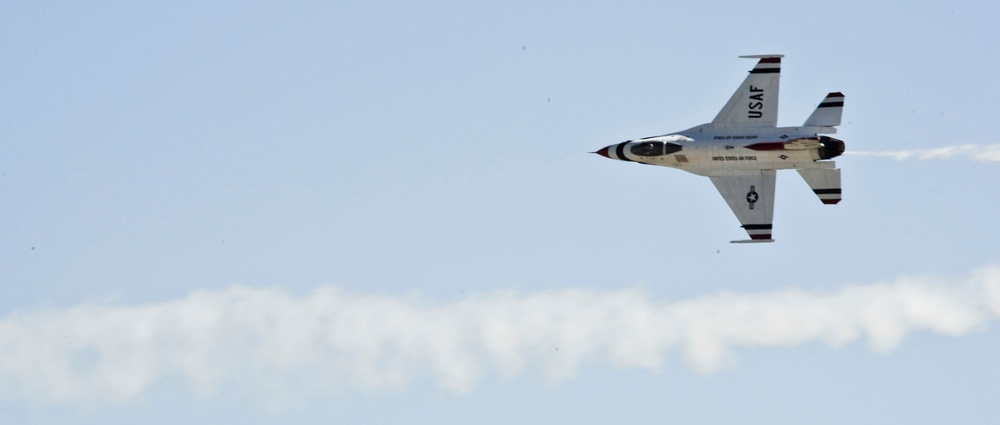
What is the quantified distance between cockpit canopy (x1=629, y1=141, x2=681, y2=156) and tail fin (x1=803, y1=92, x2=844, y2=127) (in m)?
5.08

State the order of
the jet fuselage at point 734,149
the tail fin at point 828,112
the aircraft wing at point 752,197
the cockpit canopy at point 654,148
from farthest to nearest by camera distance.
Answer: the cockpit canopy at point 654,148 < the aircraft wing at point 752,197 < the tail fin at point 828,112 < the jet fuselage at point 734,149

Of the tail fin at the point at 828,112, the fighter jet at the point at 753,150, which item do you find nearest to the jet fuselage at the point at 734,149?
the fighter jet at the point at 753,150

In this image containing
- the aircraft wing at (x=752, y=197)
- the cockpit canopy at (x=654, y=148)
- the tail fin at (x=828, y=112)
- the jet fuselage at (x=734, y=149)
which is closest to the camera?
the jet fuselage at (x=734, y=149)

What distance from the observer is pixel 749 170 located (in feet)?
236

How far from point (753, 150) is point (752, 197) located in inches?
91.5

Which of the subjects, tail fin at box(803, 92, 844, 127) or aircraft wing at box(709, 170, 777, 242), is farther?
aircraft wing at box(709, 170, 777, 242)

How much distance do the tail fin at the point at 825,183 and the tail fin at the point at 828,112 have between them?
5.61 feet

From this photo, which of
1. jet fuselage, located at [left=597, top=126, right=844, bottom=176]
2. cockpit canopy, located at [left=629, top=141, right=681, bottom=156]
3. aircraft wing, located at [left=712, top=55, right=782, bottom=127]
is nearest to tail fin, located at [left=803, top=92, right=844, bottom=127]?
jet fuselage, located at [left=597, top=126, right=844, bottom=176]

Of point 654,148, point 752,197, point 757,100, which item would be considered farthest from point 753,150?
point 654,148

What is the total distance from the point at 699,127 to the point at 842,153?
19.7ft

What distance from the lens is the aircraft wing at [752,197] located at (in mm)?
72000

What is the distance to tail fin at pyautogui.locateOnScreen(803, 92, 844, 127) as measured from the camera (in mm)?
70250

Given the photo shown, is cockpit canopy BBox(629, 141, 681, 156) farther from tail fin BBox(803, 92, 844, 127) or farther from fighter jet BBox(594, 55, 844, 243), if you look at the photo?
tail fin BBox(803, 92, 844, 127)

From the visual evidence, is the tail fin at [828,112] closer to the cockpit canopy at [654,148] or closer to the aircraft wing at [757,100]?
the aircraft wing at [757,100]
